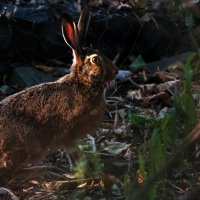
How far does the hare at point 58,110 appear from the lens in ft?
13.1

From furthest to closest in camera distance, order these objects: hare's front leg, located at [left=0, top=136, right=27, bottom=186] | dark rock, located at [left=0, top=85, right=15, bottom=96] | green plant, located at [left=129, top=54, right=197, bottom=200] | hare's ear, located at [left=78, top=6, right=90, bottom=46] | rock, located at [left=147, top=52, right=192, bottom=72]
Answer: rock, located at [left=147, top=52, right=192, bottom=72] → dark rock, located at [left=0, top=85, right=15, bottom=96] → hare's ear, located at [left=78, top=6, right=90, bottom=46] → hare's front leg, located at [left=0, top=136, right=27, bottom=186] → green plant, located at [left=129, top=54, right=197, bottom=200]

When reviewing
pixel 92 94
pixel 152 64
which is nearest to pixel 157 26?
pixel 152 64

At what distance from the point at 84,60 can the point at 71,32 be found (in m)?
0.22

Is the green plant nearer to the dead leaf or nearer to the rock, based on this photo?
the dead leaf

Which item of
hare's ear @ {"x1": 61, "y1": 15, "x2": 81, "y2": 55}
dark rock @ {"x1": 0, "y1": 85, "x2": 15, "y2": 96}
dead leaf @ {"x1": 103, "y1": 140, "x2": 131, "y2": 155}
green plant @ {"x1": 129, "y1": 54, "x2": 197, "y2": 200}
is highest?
hare's ear @ {"x1": 61, "y1": 15, "x2": 81, "y2": 55}

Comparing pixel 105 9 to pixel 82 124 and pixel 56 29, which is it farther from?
pixel 82 124

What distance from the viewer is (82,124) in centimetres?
421

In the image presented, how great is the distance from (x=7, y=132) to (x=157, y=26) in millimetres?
3279

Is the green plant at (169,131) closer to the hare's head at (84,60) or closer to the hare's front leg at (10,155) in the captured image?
the hare's head at (84,60)

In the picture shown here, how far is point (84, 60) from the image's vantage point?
429 centimetres

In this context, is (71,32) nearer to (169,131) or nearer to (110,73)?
(110,73)

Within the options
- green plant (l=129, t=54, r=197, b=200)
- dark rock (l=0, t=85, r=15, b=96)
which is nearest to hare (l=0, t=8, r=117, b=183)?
green plant (l=129, t=54, r=197, b=200)

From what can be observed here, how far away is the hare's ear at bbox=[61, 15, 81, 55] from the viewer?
4.23 m

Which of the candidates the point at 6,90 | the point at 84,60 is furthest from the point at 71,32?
the point at 6,90
